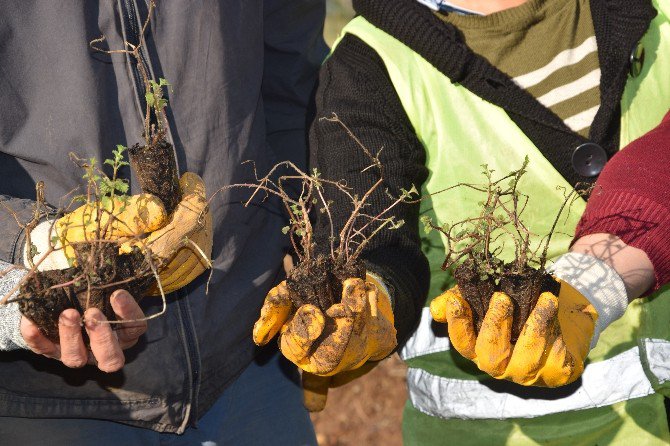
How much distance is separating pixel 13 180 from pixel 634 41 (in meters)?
2.01

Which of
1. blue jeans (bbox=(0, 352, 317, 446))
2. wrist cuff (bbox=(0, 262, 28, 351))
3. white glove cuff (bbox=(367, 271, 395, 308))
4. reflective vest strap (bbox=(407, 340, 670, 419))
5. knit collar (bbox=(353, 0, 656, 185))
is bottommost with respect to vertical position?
blue jeans (bbox=(0, 352, 317, 446))

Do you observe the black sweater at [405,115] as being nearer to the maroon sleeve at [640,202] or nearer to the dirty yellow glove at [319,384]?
the maroon sleeve at [640,202]

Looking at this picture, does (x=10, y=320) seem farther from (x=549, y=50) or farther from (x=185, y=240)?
(x=549, y=50)

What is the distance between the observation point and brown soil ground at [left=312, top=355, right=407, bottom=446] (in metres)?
5.44

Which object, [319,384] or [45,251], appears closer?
[45,251]

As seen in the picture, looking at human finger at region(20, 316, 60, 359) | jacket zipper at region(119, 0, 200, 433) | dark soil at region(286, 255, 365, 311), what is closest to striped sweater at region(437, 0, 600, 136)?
dark soil at region(286, 255, 365, 311)

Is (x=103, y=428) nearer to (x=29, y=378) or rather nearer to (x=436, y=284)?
(x=29, y=378)

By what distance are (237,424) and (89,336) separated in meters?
0.93

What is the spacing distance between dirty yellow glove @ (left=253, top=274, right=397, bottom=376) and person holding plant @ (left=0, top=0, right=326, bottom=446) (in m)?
0.40

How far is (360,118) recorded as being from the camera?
269 cm

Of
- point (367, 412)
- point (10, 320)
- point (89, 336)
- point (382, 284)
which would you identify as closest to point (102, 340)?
point (89, 336)

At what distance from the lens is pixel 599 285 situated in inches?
93.4

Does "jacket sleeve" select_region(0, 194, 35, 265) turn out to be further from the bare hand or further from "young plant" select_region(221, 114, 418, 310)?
"young plant" select_region(221, 114, 418, 310)

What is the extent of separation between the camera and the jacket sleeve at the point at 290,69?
3111 millimetres
